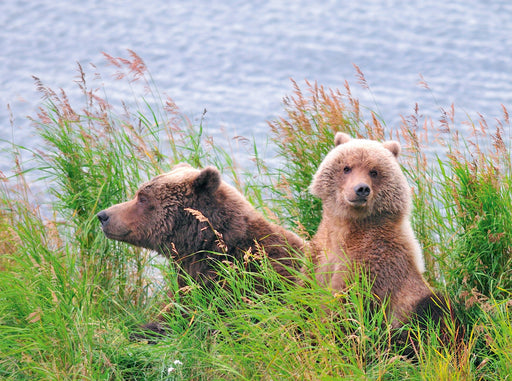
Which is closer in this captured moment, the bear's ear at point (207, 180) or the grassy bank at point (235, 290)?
the grassy bank at point (235, 290)

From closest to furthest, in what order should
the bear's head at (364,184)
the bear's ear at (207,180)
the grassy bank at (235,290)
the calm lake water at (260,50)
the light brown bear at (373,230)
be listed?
the grassy bank at (235,290) → the light brown bear at (373,230) → the bear's head at (364,184) → the bear's ear at (207,180) → the calm lake water at (260,50)

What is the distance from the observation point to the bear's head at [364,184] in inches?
→ 187

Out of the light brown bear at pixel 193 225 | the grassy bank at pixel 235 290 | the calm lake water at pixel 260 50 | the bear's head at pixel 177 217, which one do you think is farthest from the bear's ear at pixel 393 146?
the calm lake water at pixel 260 50

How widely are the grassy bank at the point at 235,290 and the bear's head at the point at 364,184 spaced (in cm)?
33

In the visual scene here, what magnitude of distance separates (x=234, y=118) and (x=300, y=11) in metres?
6.78

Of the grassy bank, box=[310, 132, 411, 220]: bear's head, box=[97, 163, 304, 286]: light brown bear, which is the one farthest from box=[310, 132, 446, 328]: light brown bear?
box=[97, 163, 304, 286]: light brown bear

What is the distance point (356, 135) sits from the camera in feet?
20.5

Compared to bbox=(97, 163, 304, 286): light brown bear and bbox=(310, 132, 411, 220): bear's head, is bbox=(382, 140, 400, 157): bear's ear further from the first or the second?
bbox=(97, 163, 304, 286): light brown bear

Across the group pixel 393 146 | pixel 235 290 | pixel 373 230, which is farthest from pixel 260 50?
pixel 235 290

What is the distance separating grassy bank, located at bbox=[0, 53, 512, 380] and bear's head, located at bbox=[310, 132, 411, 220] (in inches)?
12.8

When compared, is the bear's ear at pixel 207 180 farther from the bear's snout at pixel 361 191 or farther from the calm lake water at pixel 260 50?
the calm lake water at pixel 260 50

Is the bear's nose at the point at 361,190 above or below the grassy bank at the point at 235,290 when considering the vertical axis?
above

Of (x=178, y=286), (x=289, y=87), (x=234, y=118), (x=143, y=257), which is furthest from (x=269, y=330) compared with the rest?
(x=289, y=87)

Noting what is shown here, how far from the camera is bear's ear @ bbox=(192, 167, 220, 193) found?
16.5 ft
